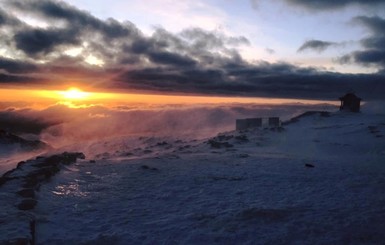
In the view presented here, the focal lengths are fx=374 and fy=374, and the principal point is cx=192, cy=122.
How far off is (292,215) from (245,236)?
9.64 feet

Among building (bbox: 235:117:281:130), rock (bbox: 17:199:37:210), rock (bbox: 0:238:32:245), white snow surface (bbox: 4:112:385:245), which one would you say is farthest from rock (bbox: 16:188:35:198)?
building (bbox: 235:117:281:130)

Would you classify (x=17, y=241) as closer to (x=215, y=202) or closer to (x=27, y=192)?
(x=27, y=192)

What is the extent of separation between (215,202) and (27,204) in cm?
796

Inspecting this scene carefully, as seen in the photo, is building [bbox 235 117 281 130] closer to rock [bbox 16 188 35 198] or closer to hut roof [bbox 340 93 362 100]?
hut roof [bbox 340 93 362 100]

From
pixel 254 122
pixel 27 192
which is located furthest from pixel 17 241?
pixel 254 122

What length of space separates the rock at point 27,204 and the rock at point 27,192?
38.2 inches

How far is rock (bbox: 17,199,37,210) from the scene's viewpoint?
49.2ft

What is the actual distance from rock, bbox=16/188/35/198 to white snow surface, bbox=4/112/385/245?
14.7 inches

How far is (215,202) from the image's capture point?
55.8 feet

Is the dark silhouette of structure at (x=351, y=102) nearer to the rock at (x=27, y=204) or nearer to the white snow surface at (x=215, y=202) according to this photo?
the white snow surface at (x=215, y=202)

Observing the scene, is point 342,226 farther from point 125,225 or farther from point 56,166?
point 56,166

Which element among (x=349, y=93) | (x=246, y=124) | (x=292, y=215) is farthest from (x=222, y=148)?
(x=349, y=93)

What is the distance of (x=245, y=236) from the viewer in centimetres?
1320

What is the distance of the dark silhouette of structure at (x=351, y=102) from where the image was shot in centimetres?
6638
